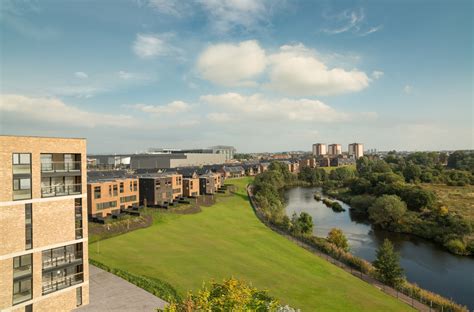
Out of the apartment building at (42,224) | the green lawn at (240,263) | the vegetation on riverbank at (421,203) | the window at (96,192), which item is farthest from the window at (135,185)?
the vegetation on riverbank at (421,203)

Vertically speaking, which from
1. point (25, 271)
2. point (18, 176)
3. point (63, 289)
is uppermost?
point (18, 176)

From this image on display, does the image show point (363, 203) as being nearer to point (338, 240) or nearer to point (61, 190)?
point (338, 240)

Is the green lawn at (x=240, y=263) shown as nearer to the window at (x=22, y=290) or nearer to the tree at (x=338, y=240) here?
the tree at (x=338, y=240)

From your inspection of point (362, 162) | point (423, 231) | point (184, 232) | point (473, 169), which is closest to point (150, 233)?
point (184, 232)

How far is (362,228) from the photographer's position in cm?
4809

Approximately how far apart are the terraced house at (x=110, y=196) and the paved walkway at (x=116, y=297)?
A: 17689mm

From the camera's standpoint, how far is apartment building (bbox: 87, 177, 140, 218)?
3817 cm

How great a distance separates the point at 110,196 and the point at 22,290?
25924mm

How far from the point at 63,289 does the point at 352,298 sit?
18.5 m

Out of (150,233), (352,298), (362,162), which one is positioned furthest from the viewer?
(362,162)

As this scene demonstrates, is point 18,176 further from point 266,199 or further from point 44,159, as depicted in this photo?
point 266,199

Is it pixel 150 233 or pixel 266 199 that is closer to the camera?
pixel 150 233

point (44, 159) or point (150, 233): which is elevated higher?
point (44, 159)

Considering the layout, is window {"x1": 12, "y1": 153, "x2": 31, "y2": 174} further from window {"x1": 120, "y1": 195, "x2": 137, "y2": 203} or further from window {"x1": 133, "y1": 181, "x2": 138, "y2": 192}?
window {"x1": 133, "y1": 181, "x2": 138, "y2": 192}
